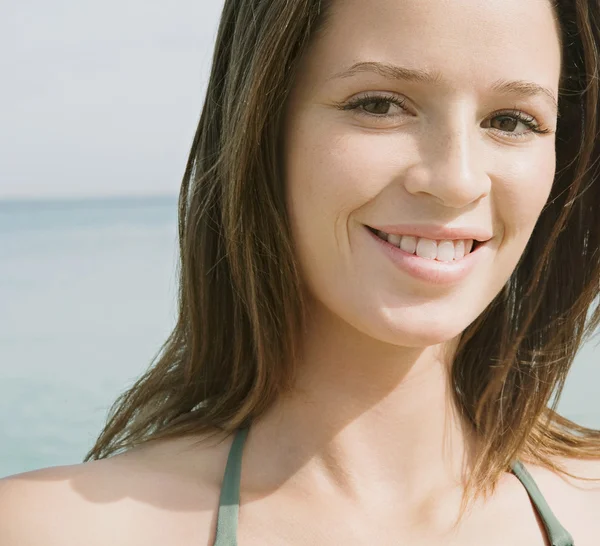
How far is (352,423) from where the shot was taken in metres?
2.24

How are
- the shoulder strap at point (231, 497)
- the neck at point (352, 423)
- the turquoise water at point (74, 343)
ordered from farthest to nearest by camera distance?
the turquoise water at point (74, 343) < the neck at point (352, 423) < the shoulder strap at point (231, 497)

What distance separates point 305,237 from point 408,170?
0.93 ft

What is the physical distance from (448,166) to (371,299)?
1.01 feet

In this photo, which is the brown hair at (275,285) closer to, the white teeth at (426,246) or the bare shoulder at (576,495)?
the bare shoulder at (576,495)

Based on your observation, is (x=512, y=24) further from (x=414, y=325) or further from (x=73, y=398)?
(x=73, y=398)

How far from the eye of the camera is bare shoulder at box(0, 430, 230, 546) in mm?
2076

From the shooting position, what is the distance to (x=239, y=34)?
2107 mm

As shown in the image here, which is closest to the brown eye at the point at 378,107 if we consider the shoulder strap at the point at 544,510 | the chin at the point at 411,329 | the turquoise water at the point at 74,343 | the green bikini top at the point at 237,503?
the chin at the point at 411,329

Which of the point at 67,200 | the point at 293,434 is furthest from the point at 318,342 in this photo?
the point at 67,200

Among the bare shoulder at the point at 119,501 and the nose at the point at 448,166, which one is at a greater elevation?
the nose at the point at 448,166

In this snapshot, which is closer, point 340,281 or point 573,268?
point 340,281

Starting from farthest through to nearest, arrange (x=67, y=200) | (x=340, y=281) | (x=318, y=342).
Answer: (x=67, y=200) < (x=318, y=342) < (x=340, y=281)

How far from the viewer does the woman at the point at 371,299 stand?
1946 millimetres

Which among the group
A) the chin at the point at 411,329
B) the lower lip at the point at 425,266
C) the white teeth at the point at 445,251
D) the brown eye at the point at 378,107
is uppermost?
the brown eye at the point at 378,107
